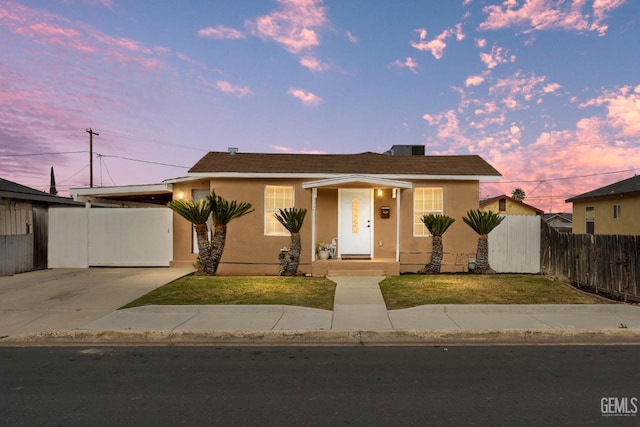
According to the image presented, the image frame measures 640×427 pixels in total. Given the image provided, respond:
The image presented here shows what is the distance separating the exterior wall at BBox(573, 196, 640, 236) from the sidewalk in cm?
1804

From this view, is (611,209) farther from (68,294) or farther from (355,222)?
(68,294)

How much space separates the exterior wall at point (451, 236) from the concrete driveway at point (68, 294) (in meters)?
7.36

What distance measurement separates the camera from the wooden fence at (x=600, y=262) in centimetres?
871

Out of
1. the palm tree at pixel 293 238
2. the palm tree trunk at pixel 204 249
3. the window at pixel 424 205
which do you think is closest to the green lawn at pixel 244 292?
the palm tree trunk at pixel 204 249

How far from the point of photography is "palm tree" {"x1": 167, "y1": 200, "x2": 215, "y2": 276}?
1115cm

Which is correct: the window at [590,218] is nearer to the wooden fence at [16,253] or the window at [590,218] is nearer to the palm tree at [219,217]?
the palm tree at [219,217]

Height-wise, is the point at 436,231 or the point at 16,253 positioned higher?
the point at 436,231

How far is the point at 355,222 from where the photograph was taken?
13.1m

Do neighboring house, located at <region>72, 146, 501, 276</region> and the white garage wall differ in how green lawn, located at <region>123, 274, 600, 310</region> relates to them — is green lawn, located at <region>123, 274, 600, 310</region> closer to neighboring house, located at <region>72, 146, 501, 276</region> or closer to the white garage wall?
neighboring house, located at <region>72, 146, 501, 276</region>

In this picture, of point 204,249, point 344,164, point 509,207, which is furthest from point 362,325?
point 509,207

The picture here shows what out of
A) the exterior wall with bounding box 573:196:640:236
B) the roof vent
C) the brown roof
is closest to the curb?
the brown roof

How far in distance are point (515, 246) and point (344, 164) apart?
6558 millimetres
